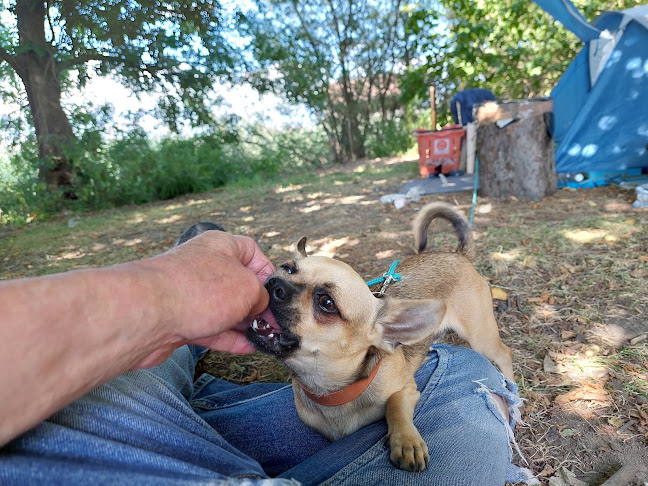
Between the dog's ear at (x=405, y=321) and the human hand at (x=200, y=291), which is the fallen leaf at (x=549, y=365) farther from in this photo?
the human hand at (x=200, y=291)

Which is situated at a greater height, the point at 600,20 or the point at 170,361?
the point at 600,20

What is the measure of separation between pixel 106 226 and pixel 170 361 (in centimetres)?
612

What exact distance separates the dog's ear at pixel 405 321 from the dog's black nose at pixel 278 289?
497 millimetres

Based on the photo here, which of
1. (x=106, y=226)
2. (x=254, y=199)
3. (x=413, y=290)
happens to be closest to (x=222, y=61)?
(x=254, y=199)

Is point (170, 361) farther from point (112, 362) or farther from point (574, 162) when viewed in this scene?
point (574, 162)

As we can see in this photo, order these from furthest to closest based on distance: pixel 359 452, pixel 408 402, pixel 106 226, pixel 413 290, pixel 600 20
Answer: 1. pixel 106 226
2. pixel 600 20
3. pixel 413 290
4. pixel 408 402
5. pixel 359 452

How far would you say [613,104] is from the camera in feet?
20.8

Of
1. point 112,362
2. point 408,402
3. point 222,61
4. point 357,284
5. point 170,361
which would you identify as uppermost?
point 222,61

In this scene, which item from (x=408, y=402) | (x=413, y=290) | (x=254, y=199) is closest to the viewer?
(x=408, y=402)

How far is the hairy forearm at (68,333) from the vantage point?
0.64 m

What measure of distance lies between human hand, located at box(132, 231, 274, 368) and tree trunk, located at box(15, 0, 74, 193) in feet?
17.1

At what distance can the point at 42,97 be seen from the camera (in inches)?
287

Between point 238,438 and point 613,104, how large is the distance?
732 centimetres

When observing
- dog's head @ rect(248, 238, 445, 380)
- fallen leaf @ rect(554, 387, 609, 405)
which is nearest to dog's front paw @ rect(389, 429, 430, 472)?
dog's head @ rect(248, 238, 445, 380)
